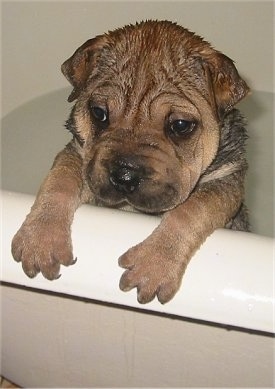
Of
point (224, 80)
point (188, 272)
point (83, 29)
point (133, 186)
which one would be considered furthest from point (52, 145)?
point (188, 272)

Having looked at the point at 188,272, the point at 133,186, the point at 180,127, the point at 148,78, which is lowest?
the point at 188,272

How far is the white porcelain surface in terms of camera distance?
1.68m

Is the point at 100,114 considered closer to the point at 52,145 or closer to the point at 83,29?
the point at 52,145

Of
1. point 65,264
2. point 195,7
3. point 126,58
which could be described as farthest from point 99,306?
point 195,7

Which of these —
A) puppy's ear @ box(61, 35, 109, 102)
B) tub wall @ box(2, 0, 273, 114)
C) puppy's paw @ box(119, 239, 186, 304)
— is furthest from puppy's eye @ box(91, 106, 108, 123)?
tub wall @ box(2, 0, 273, 114)

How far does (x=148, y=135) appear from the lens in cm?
203

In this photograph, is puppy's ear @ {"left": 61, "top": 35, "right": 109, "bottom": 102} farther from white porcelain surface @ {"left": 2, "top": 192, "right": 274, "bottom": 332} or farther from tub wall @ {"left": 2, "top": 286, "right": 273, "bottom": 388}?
tub wall @ {"left": 2, "top": 286, "right": 273, "bottom": 388}

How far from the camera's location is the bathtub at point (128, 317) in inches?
67.1

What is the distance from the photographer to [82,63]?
2236 millimetres

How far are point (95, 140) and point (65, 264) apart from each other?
1.67 ft

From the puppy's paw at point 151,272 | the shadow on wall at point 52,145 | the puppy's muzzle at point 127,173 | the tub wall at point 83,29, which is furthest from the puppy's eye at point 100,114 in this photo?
the tub wall at point 83,29

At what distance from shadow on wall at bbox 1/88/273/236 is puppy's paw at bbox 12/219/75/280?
62.8 inches

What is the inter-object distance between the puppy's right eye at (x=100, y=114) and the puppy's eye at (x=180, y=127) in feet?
0.61

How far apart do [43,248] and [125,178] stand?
0.28m
